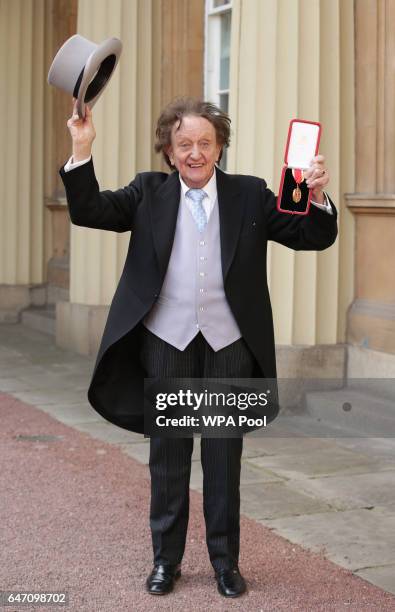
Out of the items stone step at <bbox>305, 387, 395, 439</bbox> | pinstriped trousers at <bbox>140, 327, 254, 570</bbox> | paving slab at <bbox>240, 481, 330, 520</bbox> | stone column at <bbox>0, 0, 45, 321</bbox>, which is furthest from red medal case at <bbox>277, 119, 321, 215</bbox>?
stone column at <bbox>0, 0, 45, 321</bbox>

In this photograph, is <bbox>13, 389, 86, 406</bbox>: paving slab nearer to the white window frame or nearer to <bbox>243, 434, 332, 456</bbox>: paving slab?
<bbox>243, 434, 332, 456</bbox>: paving slab

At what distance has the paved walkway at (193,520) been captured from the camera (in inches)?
163

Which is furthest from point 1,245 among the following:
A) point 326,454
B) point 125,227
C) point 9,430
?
point 125,227

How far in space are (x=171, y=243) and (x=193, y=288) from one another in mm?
179

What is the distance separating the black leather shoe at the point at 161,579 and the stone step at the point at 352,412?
9.87ft

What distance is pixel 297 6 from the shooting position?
7.36 m

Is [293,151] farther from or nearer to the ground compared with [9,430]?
farther from the ground

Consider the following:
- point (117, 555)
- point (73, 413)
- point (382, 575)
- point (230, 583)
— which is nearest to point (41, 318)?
point (73, 413)

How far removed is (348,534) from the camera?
4.93 meters

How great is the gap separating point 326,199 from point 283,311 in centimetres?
373

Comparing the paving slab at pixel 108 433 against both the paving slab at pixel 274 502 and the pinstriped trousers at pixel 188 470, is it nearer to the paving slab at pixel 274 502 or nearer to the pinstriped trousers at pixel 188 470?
the paving slab at pixel 274 502

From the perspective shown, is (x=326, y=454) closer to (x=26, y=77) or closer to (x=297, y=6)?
(x=297, y=6)

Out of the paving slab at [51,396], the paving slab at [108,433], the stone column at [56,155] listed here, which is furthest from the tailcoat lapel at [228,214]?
the stone column at [56,155]

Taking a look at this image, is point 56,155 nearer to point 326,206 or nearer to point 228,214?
point 228,214
